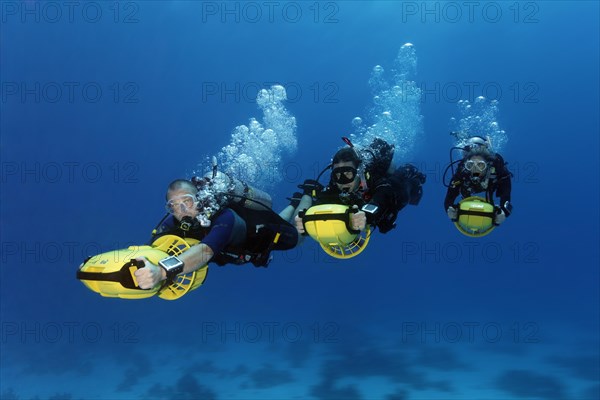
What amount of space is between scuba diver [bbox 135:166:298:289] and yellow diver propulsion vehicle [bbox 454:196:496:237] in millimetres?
3252

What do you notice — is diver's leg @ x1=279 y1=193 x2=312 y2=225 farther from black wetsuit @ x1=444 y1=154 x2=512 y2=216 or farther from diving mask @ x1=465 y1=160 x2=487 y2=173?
Result: diving mask @ x1=465 y1=160 x2=487 y2=173

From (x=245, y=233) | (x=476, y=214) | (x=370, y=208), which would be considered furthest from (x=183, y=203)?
(x=476, y=214)

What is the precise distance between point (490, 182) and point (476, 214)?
105 cm

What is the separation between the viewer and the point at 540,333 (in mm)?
27156

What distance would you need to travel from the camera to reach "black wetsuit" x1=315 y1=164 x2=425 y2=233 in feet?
22.7

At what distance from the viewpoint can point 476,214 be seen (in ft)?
27.1

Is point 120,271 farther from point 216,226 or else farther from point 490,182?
point 490,182

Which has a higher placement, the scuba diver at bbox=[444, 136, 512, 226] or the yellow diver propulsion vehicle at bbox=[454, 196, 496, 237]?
the scuba diver at bbox=[444, 136, 512, 226]

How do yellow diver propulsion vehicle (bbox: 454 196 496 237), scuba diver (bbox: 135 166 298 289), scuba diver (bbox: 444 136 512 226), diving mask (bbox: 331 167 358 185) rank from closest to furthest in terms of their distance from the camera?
1. scuba diver (bbox: 135 166 298 289)
2. diving mask (bbox: 331 167 358 185)
3. yellow diver propulsion vehicle (bbox: 454 196 496 237)
4. scuba diver (bbox: 444 136 512 226)

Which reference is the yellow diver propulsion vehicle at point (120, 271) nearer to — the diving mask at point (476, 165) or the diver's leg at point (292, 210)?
the diver's leg at point (292, 210)

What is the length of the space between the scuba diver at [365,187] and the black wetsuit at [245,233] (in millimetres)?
741

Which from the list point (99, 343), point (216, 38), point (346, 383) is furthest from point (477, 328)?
point (216, 38)

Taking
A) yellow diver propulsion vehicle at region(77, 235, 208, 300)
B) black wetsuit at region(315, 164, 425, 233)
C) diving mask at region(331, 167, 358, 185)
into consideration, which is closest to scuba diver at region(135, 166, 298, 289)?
yellow diver propulsion vehicle at region(77, 235, 208, 300)

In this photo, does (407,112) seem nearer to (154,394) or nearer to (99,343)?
(154,394)
